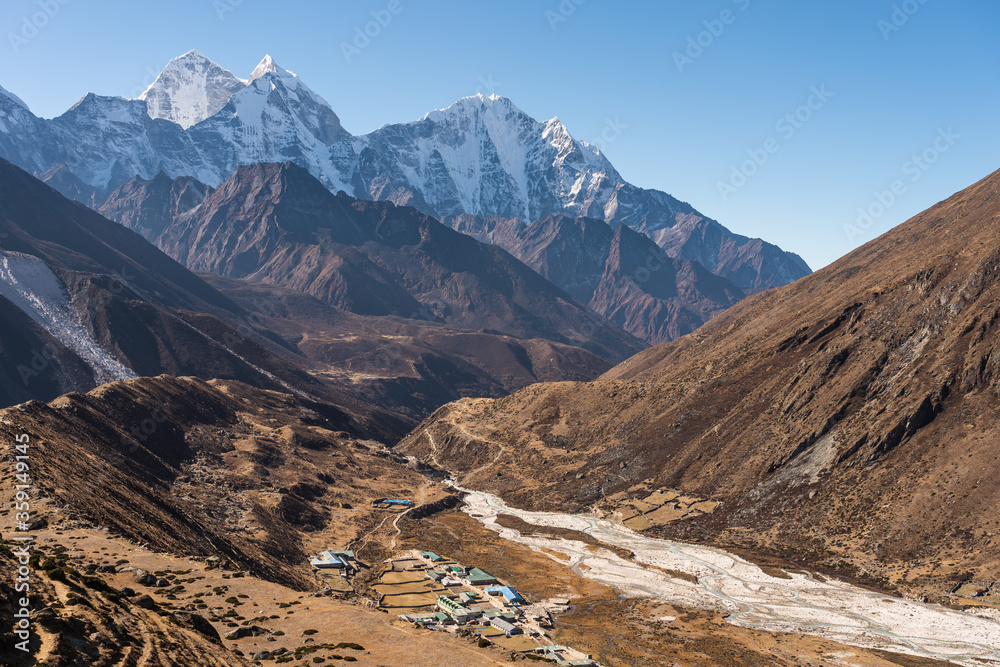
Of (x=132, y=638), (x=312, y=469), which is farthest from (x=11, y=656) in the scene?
(x=312, y=469)

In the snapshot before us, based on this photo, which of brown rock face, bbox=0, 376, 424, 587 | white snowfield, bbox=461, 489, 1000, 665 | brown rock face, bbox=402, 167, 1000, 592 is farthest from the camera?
brown rock face, bbox=402, 167, 1000, 592

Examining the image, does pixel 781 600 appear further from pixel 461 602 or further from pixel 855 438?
pixel 855 438

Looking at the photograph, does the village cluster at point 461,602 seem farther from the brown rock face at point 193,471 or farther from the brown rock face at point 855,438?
the brown rock face at point 855,438

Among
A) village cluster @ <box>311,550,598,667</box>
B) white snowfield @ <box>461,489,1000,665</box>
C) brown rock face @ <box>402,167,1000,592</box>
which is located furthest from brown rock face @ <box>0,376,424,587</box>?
brown rock face @ <box>402,167,1000,592</box>

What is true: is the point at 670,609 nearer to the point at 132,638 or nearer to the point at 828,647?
the point at 828,647

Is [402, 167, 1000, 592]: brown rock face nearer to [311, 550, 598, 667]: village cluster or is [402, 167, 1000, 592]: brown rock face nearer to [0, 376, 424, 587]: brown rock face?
[0, 376, 424, 587]: brown rock face

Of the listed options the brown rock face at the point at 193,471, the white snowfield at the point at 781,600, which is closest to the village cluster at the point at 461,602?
the brown rock face at the point at 193,471
